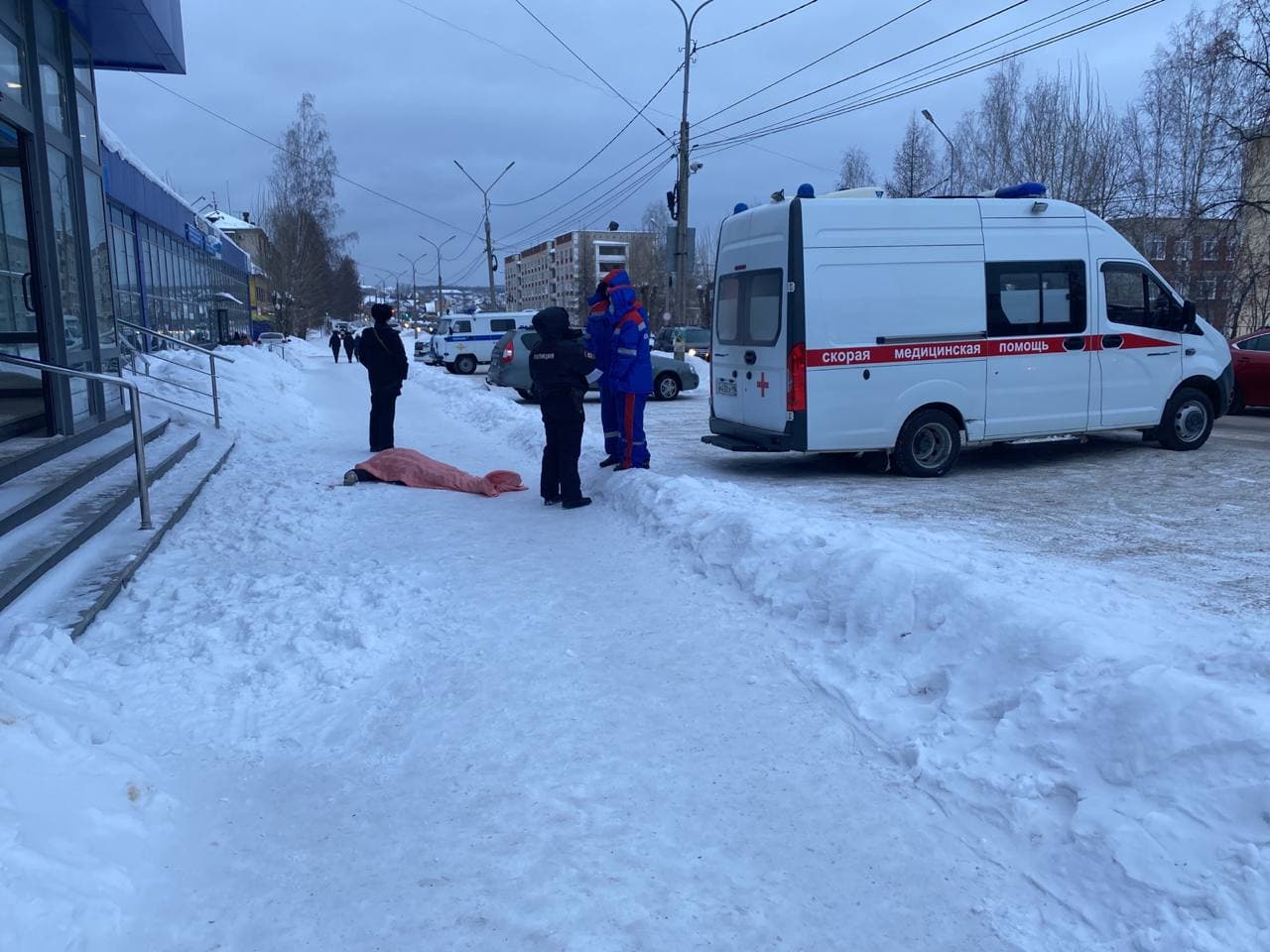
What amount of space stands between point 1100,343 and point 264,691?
373 inches

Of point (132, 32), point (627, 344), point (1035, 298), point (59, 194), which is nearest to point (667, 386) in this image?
point (1035, 298)

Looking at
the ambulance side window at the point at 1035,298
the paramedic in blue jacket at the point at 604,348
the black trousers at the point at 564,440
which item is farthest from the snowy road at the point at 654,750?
the ambulance side window at the point at 1035,298

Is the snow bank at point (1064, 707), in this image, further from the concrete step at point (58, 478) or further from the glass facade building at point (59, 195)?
the glass facade building at point (59, 195)

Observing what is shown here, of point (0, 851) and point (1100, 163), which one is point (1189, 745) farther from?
point (1100, 163)

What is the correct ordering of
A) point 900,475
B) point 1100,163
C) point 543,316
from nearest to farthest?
1. point 543,316
2. point 900,475
3. point 1100,163

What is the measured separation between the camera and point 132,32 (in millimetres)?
9898

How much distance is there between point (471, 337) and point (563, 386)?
84.5 feet

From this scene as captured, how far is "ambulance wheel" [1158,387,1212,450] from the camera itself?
11.1m

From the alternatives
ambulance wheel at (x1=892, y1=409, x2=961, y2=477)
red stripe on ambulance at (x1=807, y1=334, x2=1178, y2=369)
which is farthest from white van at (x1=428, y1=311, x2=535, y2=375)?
red stripe on ambulance at (x1=807, y1=334, x2=1178, y2=369)

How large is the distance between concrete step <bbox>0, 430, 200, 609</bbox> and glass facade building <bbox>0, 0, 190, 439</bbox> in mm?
1035

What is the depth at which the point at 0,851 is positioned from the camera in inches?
101

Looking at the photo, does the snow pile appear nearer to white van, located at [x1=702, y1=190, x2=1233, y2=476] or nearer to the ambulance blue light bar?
white van, located at [x1=702, y1=190, x2=1233, y2=476]

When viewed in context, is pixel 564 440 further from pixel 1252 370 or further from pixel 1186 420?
pixel 1252 370

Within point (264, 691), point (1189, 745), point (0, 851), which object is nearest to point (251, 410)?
point (264, 691)
